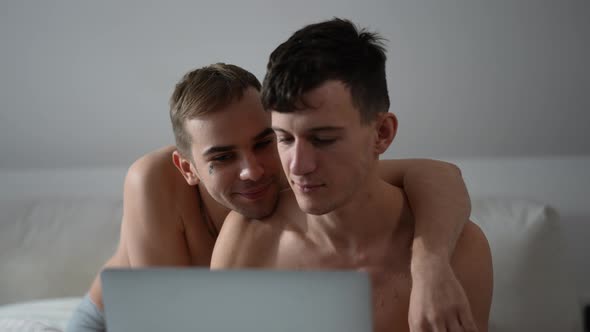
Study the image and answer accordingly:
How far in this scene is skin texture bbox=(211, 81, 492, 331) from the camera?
37.5 inches

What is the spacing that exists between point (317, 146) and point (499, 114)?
973 mm

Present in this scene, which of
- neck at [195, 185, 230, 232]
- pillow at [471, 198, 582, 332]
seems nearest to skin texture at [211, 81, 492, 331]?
neck at [195, 185, 230, 232]

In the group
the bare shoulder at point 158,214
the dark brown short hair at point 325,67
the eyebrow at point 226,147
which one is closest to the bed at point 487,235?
the bare shoulder at point 158,214

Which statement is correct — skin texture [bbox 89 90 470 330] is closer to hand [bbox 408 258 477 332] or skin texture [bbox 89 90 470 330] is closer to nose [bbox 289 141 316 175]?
hand [bbox 408 258 477 332]

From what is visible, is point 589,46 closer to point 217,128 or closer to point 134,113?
point 217,128

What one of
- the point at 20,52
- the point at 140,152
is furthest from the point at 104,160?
the point at 20,52

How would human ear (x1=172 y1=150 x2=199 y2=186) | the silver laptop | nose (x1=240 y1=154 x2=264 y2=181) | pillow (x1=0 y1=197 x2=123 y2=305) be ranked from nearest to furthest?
the silver laptop, nose (x1=240 y1=154 x2=264 y2=181), human ear (x1=172 y1=150 x2=199 y2=186), pillow (x1=0 y1=197 x2=123 y2=305)

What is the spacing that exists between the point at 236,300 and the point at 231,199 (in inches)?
18.3

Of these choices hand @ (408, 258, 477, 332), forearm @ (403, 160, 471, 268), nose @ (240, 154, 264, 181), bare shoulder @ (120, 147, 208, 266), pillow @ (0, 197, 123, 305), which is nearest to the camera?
hand @ (408, 258, 477, 332)

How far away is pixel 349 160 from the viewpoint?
98 cm

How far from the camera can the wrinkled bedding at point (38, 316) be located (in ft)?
5.23

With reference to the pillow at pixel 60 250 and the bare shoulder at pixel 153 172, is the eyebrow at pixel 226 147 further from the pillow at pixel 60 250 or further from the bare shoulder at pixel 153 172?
the pillow at pixel 60 250

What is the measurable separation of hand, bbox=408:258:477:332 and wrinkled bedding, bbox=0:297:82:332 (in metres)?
1.00

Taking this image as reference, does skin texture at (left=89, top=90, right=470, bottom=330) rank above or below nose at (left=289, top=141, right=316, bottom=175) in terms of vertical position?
below
